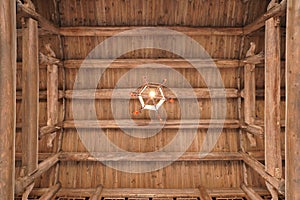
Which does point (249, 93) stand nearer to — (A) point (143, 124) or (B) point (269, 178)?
(B) point (269, 178)

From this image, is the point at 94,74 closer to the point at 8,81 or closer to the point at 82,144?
the point at 82,144

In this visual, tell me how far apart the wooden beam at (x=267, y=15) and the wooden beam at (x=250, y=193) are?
330 centimetres

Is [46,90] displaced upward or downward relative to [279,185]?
upward

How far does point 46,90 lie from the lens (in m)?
6.29

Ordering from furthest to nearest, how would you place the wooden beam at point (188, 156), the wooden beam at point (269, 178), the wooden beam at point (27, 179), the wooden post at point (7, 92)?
1. the wooden beam at point (188, 156)
2. the wooden beam at point (269, 178)
3. the wooden beam at point (27, 179)
4. the wooden post at point (7, 92)

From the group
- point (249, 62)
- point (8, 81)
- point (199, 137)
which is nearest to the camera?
point (8, 81)

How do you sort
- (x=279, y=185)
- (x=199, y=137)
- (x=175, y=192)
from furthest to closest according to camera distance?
(x=199, y=137) < (x=175, y=192) < (x=279, y=185)

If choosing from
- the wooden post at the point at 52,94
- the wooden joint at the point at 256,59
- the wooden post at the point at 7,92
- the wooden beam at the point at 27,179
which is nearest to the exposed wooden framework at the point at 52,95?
the wooden post at the point at 52,94

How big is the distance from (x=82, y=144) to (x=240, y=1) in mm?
4722

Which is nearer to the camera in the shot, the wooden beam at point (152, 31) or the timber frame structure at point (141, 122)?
the timber frame structure at point (141, 122)

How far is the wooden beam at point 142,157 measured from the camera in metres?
6.05

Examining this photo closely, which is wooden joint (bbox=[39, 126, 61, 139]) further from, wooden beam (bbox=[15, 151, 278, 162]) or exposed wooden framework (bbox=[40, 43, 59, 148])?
wooden beam (bbox=[15, 151, 278, 162])

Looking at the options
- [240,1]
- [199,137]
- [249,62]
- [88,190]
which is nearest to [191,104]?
[199,137]

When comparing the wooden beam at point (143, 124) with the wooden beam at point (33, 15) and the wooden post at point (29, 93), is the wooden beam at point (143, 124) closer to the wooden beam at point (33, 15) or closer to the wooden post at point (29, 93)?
the wooden post at point (29, 93)
